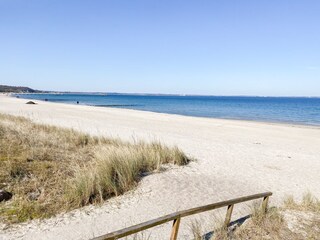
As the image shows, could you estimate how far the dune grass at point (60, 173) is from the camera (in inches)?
217

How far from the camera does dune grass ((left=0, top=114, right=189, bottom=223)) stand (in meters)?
5.50

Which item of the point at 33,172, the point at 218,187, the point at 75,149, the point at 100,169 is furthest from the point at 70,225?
the point at 75,149

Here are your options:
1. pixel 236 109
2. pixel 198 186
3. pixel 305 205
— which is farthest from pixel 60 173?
pixel 236 109

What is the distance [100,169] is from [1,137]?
5.21m

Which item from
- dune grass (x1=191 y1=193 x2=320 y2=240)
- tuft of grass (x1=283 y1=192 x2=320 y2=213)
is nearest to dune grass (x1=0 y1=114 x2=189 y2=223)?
dune grass (x1=191 y1=193 x2=320 y2=240)

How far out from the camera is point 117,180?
22.5 ft

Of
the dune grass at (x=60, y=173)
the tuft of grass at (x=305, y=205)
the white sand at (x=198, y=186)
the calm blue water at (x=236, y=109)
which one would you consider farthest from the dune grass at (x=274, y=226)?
the calm blue water at (x=236, y=109)

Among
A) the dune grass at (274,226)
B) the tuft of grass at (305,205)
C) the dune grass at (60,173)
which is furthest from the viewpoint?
the tuft of grass at (305,205)

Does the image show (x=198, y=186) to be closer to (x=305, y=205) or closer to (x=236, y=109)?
(x=305, y=205)

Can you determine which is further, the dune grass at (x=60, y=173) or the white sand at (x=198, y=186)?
the dune grass at (x=60, y=173)

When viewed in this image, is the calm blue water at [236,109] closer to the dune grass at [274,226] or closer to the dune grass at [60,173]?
→ the dune grass at [60,173]

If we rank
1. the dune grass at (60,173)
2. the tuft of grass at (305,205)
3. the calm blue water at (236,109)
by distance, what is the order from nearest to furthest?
1. the dune grass at (60,173)
2. the tuft of grass at (305,205)
3. the calm blue water at (236,109)

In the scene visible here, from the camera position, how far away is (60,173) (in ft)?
22.5

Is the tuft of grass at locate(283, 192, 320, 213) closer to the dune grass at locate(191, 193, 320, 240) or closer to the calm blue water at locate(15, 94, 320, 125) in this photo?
the dune grass at locate(191, 193, 320, 240)
